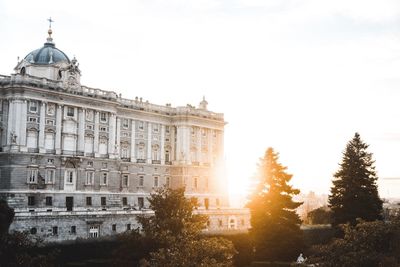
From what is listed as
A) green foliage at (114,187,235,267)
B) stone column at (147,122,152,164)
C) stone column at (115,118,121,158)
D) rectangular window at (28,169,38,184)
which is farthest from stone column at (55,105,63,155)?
green foliage at (114,187,235,267)

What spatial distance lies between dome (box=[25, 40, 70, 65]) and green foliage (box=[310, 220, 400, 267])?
52.4m

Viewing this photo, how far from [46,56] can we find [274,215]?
129 feet

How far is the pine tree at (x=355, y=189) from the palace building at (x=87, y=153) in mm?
22168

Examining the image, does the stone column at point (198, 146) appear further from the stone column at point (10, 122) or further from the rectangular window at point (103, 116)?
the stone column at point (10, 122)

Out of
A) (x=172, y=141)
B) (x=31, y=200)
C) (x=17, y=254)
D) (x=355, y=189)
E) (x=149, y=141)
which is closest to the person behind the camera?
(x=17, y=254)

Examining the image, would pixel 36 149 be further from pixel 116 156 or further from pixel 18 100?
pixel 116 156

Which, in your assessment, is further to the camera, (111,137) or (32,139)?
(111,137)

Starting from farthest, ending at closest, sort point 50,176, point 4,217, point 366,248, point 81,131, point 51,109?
point 81,131 → point 51,109 → point 50,176 → point 4,217 → point 366,248

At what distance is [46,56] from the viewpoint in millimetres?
69812

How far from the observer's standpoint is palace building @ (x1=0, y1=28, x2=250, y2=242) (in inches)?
2381

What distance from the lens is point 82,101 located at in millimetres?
68562

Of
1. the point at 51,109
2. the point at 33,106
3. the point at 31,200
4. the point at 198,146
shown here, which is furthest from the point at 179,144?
the point at 31,200

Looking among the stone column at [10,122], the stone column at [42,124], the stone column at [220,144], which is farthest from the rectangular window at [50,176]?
the stone column at [220,144]

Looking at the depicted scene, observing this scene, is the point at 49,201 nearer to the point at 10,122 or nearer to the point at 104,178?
the point at 104,178
